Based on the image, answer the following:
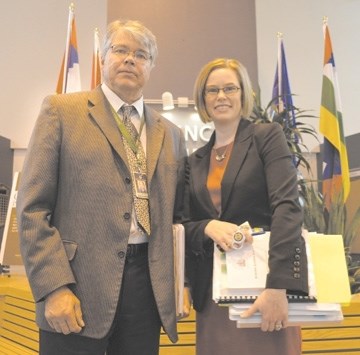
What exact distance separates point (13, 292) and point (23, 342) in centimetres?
37

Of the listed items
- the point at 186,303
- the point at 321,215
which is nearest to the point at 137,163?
Result: the point at 186,303

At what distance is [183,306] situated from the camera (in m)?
1.38

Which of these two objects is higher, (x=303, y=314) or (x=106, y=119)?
(x=106, y=119)

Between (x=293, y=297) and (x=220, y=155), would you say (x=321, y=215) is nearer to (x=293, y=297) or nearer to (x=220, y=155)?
(x=220, y=155)

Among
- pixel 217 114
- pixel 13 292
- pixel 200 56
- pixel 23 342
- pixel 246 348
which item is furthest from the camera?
pixel 200 56

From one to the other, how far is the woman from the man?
13 centimetres

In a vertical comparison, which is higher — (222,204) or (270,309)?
(222,204)

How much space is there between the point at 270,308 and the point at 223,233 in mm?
257

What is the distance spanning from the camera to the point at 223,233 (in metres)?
1.27

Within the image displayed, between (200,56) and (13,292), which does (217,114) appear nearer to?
(13,292)

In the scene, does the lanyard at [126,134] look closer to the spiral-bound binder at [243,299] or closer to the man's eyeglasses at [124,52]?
the man's eyeglasses at [124,52]

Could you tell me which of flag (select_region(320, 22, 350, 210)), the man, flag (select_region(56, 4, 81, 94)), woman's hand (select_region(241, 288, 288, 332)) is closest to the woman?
woman's hand (select_region(241, 288, 288, 332))

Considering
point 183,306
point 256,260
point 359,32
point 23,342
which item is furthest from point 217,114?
point 359,32

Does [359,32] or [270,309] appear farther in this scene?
[359,32]
